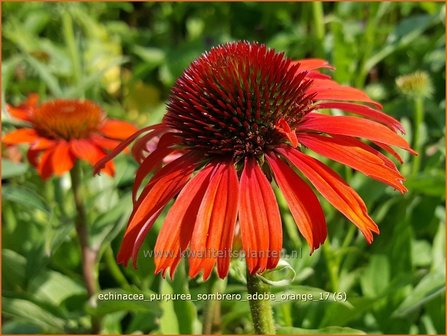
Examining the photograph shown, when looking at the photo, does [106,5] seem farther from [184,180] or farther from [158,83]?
[184,180]

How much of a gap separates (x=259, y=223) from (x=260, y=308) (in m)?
0.14

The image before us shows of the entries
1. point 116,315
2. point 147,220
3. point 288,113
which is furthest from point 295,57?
point 147,220

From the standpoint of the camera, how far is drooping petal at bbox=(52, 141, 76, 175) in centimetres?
110

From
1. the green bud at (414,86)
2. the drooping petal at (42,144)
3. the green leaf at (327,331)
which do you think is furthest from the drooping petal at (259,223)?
the green bud at (414,86)

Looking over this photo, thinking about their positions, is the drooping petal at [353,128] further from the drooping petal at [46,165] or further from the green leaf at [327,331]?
the drooping petal at [46,165]

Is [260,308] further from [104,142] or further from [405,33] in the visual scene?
[405,33]

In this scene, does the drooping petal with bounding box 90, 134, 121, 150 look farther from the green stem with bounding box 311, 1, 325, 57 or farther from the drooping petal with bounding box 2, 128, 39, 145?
the green stem with bounding box 311, 1, 325, 57

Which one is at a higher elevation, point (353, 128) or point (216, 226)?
point (353, 128)

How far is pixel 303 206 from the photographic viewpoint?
2.24 ft

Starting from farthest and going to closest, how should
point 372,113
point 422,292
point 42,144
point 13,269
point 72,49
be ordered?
point 72,49
point 13,269
point 42,144
point 422,292
point 372,113

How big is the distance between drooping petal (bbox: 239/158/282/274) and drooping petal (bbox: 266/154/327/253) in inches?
0.7

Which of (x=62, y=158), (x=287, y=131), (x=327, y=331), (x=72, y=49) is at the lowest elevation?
(x=327, y=331)

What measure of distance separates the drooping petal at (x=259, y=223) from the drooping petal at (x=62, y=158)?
0.49 meters

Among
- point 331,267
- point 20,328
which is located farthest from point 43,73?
point 331,267
